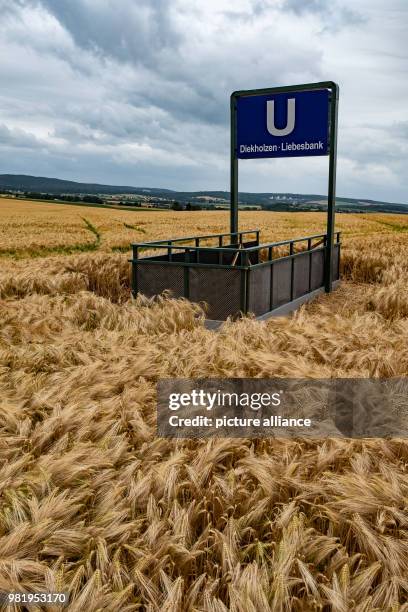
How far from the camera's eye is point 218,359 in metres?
5.20

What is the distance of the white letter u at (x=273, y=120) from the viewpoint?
1260 centimetres

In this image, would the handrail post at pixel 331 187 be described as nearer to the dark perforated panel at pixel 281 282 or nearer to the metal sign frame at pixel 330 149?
the metal sign frame at pixel 330 149

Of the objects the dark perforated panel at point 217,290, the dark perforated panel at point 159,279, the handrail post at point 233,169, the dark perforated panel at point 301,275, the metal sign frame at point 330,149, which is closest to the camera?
the dark perforated panel at point 217,290

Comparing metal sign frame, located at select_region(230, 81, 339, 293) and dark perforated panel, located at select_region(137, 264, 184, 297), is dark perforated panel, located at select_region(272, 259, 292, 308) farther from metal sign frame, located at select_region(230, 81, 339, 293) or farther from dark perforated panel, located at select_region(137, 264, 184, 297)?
metal sign frame, located at select_region(230, 81, 339, 293)

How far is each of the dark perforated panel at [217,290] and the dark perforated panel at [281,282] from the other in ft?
4.38

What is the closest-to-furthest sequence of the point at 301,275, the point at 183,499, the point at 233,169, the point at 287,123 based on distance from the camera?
the point at 183,499, the point at 301,275, the point at 287,123, the point at 233,169

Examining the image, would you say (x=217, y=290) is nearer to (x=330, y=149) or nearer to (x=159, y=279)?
(x=159, y=279)

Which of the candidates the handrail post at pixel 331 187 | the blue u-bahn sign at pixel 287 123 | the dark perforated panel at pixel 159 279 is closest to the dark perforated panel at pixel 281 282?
the dark perforated panel at pixel 159 279

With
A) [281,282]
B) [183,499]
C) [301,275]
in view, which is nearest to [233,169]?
[301,275]

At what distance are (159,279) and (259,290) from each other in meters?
1.98

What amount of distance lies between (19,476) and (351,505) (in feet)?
6.04

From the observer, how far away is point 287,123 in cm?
1262

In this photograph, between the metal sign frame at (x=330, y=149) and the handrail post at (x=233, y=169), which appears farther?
the handrail post at (x=233, y=169)

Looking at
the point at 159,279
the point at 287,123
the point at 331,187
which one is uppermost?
the point at 287,123
